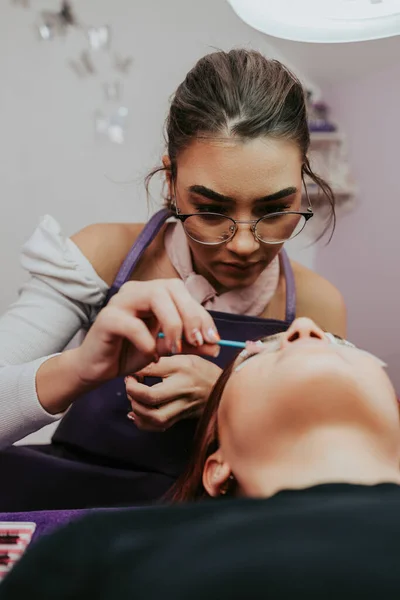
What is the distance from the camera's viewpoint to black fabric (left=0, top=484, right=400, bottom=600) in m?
0.50

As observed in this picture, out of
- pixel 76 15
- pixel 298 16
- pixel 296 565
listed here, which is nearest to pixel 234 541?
pixel 296 565

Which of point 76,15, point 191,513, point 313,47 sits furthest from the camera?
point 313,47

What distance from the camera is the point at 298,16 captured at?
1.20 metres

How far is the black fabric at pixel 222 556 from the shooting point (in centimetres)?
50

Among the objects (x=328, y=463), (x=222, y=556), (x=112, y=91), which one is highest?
(x=112, y=91)

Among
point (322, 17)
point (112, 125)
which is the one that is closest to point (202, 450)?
point (322, 17)

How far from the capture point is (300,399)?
812 mm

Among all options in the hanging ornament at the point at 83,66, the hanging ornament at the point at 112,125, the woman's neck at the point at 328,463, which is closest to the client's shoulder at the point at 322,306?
the woman's neck at the point at 328,463

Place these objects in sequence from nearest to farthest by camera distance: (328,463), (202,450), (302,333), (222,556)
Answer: (222,556), (328,463), (302,333), (202,450)

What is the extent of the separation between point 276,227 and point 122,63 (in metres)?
1.14

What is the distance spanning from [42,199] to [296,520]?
1.66 meters

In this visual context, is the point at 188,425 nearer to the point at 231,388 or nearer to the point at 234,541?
the point at 231,388

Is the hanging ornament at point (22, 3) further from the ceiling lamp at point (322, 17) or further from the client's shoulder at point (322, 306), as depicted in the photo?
the client's shoulder at point (322, 306)

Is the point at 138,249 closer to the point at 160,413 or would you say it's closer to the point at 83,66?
the point at 160,413
